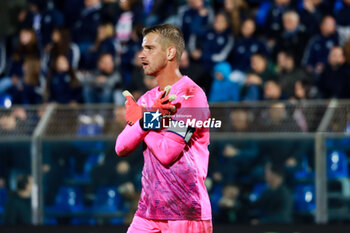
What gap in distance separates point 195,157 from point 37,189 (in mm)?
4691

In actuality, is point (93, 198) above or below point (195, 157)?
below

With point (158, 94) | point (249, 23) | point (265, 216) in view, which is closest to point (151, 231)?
point (158, 94)

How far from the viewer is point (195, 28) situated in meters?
10.6

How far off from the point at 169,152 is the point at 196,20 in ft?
23.8

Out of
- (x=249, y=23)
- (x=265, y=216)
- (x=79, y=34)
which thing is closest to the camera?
(x=265, y=216)

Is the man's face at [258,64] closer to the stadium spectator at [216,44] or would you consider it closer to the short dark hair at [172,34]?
the stadium spectator at [216,44]

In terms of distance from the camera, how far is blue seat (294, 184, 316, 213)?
7660 millimetres

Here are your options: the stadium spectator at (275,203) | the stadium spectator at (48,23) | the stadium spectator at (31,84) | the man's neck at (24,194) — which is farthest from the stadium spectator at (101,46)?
the stadium spectator at (275,203)

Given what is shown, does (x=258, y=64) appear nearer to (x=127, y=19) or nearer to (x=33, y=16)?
(x=127, y=19)

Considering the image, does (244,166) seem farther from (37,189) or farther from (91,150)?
(37,189)

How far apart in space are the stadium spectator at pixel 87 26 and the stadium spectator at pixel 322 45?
3.50 meters

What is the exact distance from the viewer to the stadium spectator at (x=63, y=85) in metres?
10.2

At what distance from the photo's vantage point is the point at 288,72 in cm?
937

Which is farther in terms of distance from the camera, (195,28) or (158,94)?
(195,28)
